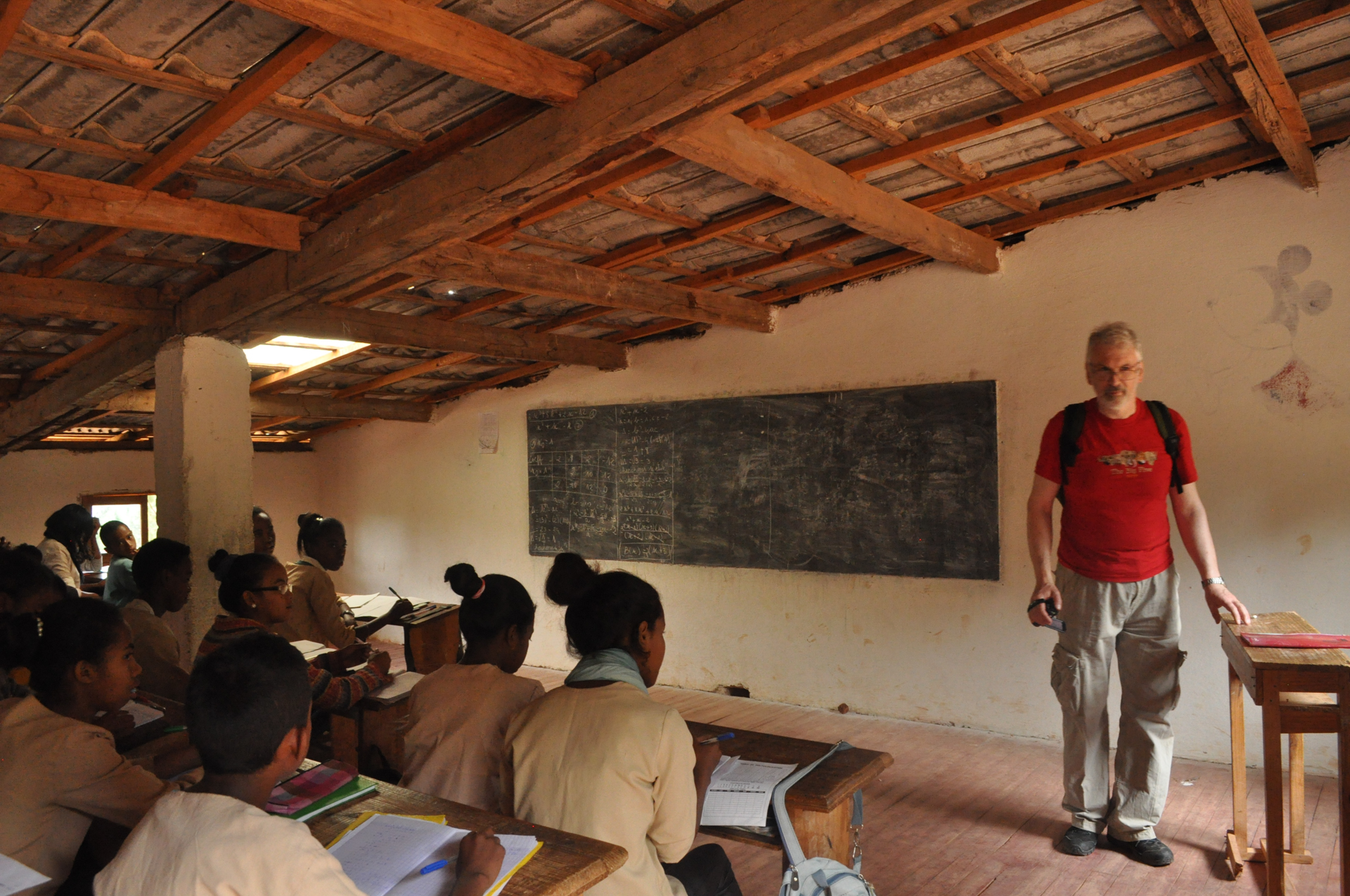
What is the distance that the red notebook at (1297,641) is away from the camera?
237 cm

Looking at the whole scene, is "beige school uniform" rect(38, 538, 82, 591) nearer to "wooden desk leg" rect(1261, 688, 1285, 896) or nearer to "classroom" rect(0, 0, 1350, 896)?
"classroom" rect(0, 0, 1350, 896)

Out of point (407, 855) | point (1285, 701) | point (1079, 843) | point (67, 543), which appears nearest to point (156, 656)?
point (407, 855)

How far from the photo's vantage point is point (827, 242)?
14.5 ft

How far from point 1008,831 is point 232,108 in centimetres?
355

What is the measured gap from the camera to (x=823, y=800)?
1727mm

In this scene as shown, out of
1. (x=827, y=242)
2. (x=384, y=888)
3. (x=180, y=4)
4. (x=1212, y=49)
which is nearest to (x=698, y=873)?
(x=384, y=888)

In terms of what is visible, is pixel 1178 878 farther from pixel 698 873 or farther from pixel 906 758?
pixel 698 873

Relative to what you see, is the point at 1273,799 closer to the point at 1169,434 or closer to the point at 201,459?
the point at 1169,434

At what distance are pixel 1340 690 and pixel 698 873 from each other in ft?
5.33

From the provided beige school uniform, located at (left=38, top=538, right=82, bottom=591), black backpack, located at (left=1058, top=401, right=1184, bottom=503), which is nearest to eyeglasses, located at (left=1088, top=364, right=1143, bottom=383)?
black backpack, located at (left=1058, top=401, right=1184, bottom=503)

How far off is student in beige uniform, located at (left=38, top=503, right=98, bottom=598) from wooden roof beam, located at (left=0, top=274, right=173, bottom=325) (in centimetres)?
146

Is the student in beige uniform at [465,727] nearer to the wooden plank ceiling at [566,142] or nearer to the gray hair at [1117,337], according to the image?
the wooden plank ceiling at [566,142]

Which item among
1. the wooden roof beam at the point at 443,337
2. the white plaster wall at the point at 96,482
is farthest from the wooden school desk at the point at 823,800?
the white plaster wall at the point at 96,482

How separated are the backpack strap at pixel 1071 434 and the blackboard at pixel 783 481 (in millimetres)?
1551
